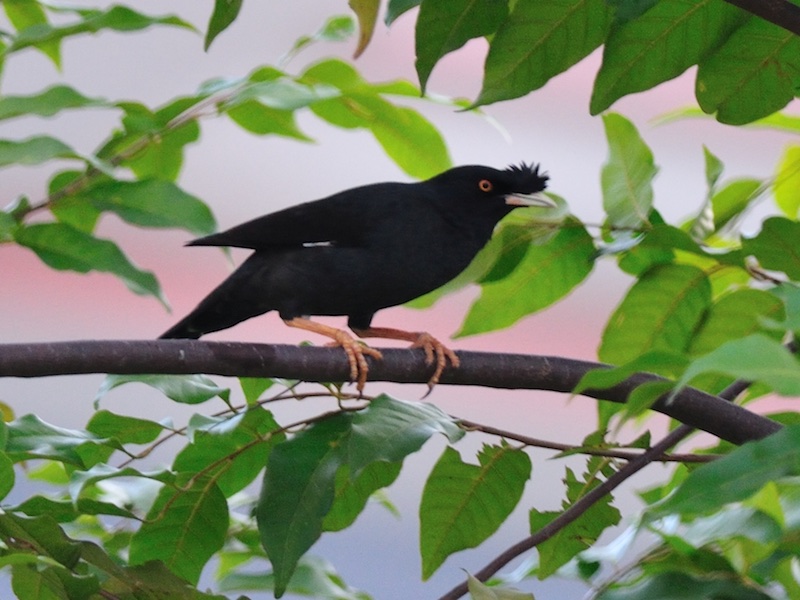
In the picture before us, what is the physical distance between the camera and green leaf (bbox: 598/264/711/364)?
5.27 ft

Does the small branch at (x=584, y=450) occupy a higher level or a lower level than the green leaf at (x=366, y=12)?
lower

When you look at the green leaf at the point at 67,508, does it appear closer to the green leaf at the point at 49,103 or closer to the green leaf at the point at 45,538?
the green leaf at the point at 45,538

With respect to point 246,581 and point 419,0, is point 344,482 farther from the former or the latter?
point 419,0

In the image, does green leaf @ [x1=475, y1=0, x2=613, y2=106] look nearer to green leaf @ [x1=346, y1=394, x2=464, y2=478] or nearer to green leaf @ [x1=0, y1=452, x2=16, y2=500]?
green leaf @ [x1=346, y1=394, x2=464, y2=478]

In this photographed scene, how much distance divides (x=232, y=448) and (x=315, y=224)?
96 cm

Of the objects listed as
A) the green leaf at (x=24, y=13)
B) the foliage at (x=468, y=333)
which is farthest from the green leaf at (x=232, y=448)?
the green leaf at (x=24, y=13)

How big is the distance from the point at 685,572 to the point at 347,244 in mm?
1312

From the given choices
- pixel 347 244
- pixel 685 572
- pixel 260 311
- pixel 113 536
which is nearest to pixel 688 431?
pixel 685 572

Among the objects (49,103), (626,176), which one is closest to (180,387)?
(49,103)

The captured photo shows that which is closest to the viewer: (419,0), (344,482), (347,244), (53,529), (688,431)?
(419,0)

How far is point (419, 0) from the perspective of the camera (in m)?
1.02

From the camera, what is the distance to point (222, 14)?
3.39 ft

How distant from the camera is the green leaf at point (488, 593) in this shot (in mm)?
1172

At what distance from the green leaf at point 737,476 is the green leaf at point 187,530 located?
769 mm
